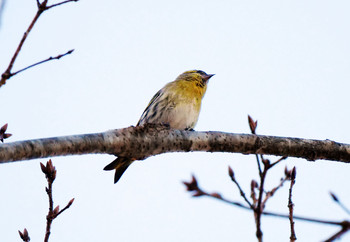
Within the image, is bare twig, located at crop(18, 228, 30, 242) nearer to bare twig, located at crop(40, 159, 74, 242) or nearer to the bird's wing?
bare twig, located at crop(40, 159, 74, 242)

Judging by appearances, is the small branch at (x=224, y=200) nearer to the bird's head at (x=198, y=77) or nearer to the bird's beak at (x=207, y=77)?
the bird's head at (x=198, y=77)

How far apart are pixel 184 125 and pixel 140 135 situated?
2.63 metres

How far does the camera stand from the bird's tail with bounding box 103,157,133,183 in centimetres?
471

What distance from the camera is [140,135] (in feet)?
11.3

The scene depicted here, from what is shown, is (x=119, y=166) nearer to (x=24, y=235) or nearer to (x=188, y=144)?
(x=188, y=144)

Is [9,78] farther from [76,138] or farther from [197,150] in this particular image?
[197,150]

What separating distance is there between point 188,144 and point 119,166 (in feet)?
5.15

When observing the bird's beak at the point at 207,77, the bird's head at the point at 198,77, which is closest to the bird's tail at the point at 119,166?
the bird's head at the point at 198,77

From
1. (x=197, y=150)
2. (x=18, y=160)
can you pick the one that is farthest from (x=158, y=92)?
(x=18, y=160)

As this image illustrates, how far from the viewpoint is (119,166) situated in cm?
505

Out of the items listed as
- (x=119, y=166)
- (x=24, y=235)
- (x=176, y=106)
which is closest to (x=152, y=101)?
(x=176, y=106)

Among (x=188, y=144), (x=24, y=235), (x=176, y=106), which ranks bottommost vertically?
(x=24, y=235)

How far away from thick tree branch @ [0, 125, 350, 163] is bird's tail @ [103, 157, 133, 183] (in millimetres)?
1140

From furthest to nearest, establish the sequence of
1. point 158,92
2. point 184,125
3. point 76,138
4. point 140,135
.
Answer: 1. point 158,92
2. point 184,125
3. point 140,135
4. point 76,138
